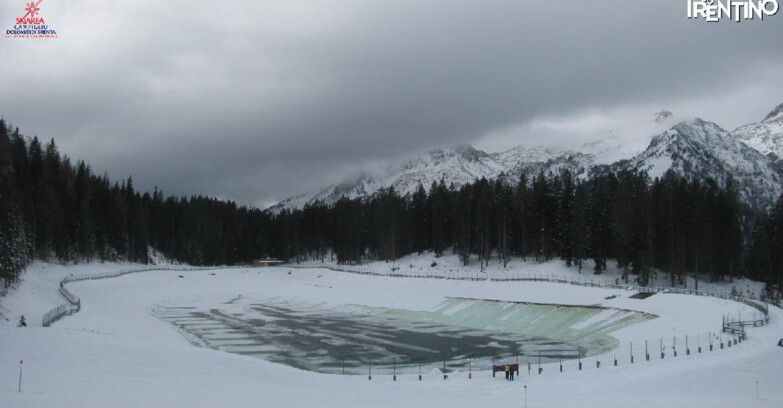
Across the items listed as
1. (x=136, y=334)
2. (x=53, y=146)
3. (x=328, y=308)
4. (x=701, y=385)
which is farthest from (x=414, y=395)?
(x=53, y=146)

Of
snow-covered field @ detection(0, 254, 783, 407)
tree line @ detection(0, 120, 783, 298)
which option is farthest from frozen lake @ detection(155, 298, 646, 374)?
tree line @ detection(0, 120, 783, 298)

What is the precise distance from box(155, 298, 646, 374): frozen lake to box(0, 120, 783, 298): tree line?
2557cm

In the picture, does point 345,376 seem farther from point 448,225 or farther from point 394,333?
point 448,225

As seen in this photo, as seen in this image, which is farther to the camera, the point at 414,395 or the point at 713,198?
the point at 713,198

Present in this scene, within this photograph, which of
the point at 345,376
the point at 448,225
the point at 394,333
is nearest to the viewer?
the point at 345,376

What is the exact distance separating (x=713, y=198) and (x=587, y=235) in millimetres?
20721

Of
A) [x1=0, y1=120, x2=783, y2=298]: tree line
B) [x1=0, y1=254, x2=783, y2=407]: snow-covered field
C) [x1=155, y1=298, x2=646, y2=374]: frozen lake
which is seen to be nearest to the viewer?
[x1=0, y1=254, x2=783, y2=407]: snow-covered field

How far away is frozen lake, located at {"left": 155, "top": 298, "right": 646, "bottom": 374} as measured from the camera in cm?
4638

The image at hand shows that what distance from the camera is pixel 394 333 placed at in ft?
201

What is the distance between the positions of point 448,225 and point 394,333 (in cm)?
7531

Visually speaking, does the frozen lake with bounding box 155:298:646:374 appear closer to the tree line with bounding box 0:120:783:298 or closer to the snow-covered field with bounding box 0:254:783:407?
the snow-covered field with bounding box 0:254:783:407

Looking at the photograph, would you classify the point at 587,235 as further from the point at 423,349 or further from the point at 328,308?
the point at 423,349

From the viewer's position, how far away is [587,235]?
3964 inches

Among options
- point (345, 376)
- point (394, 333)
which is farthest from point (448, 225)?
point (345, 376)
